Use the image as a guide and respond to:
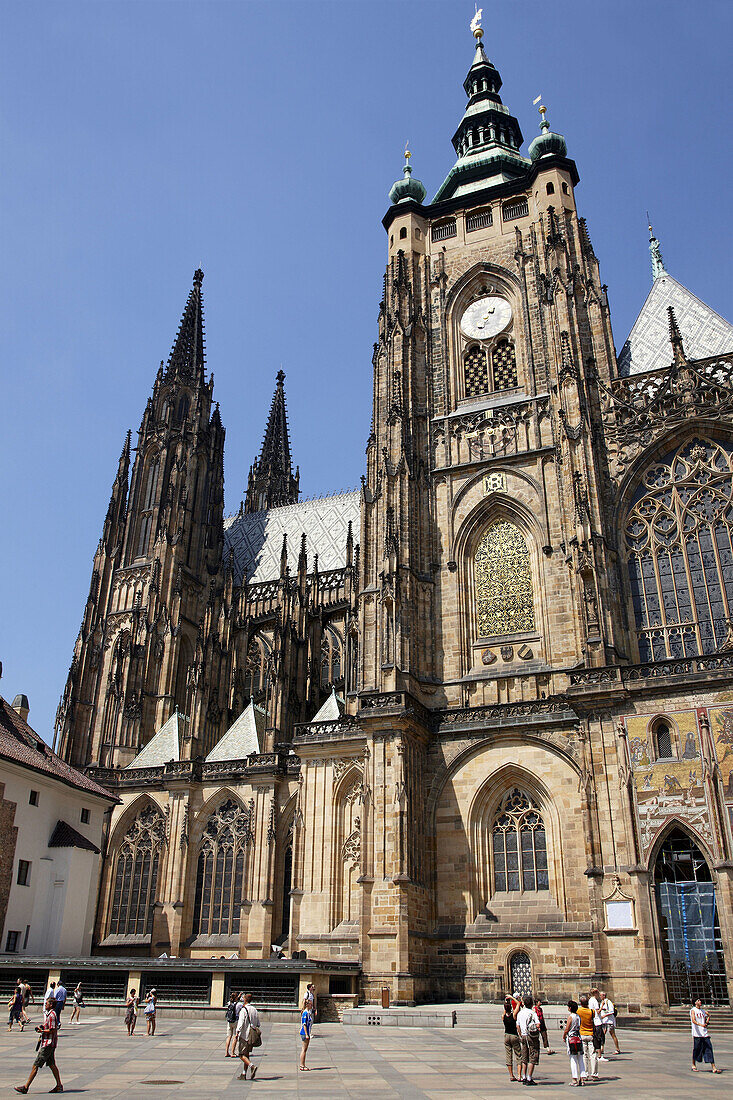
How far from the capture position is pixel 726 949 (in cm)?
2048

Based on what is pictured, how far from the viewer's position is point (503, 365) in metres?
33.7

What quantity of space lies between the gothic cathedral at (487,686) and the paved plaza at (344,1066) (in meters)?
4.41

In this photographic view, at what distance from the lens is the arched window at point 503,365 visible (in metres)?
33.2

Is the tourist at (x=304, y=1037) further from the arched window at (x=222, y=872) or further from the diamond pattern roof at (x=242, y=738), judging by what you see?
the diamond pattern roof at (x=242, y=738)

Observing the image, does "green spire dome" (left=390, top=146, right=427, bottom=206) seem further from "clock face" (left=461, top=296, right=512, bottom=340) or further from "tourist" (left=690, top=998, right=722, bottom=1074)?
"tourist" (left=690, top=998, right=722, bottom=1074)

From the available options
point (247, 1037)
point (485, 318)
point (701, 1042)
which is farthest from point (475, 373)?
point (247, 1037)

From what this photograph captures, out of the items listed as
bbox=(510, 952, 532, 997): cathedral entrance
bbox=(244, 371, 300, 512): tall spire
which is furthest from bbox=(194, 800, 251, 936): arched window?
bbox=(244, 371, 300, 512): tall spire

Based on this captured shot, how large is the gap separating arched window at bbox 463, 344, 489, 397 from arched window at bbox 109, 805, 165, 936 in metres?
21.5

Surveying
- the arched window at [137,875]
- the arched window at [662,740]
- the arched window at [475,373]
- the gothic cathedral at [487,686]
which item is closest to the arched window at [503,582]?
the gothic cathedral at [487,686]

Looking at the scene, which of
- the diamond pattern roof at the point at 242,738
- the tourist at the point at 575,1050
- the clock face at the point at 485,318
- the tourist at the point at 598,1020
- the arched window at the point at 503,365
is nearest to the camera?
the tourist at the point at 575,1050

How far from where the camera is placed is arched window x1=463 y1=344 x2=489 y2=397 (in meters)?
33.7

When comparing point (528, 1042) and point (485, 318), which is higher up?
point (485, 318)

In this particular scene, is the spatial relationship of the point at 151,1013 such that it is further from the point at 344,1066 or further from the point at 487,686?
the point at 487,686

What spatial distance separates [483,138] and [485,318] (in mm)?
13709
